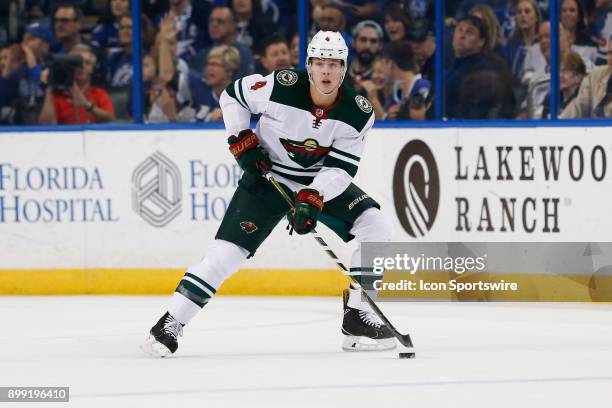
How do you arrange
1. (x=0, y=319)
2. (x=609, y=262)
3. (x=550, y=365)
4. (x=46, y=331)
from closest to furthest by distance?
(x=550, y=365)
(x=46, y=331)
(x=0, y=319)
(x=609, y=262)

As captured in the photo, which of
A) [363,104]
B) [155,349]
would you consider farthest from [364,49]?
[155,349]

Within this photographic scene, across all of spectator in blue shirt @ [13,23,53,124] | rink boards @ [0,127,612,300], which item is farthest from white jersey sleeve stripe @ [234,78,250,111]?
spectator in blue shirt @ [13,23,53,124]

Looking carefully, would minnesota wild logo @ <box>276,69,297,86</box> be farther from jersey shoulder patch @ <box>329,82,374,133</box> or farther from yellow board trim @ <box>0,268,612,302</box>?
yellow board trim @ <box>0,268,612,302</box>

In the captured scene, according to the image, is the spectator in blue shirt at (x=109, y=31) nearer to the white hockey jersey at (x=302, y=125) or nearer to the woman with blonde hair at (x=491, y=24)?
the woman with blonde hair at (x=491, y=24)

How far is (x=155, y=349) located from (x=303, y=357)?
A: 0.58m

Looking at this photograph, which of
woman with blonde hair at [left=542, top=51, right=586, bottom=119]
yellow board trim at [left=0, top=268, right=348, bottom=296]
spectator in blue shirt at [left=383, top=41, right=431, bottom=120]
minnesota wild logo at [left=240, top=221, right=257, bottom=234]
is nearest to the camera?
minnesota wild logo at [left=240, top=221, right=257, bottom=234]

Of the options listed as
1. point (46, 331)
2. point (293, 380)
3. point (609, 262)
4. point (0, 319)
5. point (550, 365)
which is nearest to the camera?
point (293, 380)

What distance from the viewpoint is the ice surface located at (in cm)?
496

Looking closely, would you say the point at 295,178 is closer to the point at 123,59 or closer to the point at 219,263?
the point at 219,263

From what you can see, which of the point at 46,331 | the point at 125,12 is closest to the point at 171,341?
the point at 46,331

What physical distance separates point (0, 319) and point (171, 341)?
197 cm

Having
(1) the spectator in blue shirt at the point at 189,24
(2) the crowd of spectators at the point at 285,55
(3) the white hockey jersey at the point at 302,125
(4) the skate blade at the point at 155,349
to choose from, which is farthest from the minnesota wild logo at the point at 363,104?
(1) the spectator in blue shirt at the point at 189,24

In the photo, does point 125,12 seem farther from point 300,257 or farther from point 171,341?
point 171,341

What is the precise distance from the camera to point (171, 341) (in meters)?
6.00
